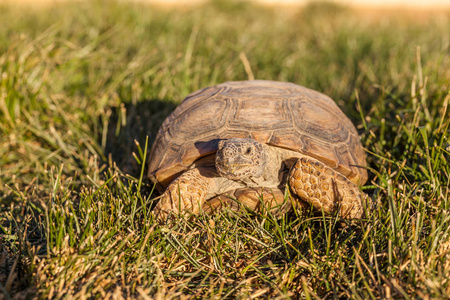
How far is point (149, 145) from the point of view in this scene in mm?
3912

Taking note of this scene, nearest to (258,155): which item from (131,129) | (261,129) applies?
(261,129)

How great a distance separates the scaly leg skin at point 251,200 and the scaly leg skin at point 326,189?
16 centimetres

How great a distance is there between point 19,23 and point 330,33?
20.1 feet

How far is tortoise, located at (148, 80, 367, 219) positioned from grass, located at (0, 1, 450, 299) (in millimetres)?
146

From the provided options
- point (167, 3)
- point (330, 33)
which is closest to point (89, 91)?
point (330, 33)

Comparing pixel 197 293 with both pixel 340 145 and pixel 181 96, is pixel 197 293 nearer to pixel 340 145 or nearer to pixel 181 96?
pixel 340 145

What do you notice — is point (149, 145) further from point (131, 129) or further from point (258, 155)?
point (258, 155)

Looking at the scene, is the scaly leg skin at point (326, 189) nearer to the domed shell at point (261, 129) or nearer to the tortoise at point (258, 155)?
the tortoise at point (258, 155)

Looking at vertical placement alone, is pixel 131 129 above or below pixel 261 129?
below

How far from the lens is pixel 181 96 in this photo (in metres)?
4.75

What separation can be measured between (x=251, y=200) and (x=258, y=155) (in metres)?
0.32

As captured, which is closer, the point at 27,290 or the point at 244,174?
the point at 27,290

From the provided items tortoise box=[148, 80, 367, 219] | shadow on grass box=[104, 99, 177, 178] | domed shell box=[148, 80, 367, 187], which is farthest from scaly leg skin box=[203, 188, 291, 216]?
shadow on grass box=[104, 99, 177, 178]

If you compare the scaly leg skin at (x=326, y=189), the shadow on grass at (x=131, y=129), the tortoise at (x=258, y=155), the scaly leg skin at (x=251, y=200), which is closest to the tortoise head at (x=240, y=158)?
the tortoise at (x=258, y=155)
